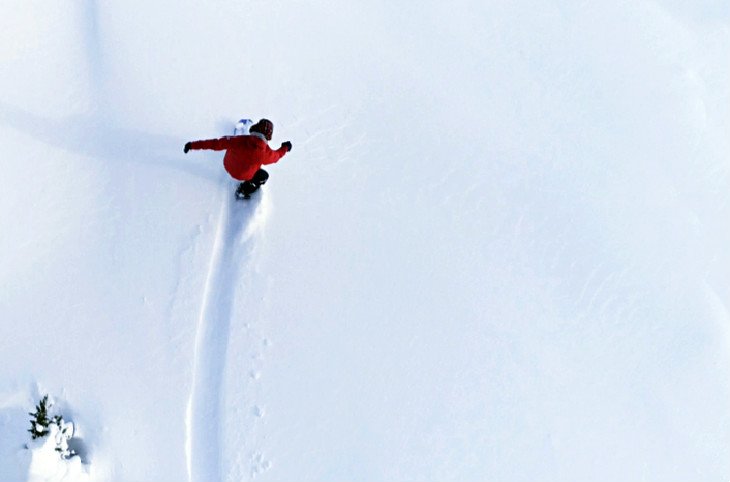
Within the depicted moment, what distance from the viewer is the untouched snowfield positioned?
15.0 feet

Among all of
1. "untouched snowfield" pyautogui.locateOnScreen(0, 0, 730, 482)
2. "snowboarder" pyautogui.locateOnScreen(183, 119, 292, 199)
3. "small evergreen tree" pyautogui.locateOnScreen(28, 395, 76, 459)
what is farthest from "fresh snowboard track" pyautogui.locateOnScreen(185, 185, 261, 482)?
"small evergreen tree" pyautogui.locateOnScreen(28, 395, 76, 459)

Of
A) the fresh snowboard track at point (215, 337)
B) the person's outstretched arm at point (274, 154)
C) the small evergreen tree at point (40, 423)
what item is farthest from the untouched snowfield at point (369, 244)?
the person's outstretched arm at point (274, 154)

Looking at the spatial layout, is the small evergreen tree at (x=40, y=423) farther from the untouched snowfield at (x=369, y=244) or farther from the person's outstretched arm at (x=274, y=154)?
the person's outstretched arm at (x=274, y=154)

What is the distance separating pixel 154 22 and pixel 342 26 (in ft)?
6.12

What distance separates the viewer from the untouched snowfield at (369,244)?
457 centimetres

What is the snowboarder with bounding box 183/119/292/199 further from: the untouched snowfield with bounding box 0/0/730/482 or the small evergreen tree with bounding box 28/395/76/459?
the small evergreen tree with bounding box 28/395/76/459

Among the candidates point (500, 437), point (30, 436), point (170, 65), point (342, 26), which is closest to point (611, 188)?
A: point (500, 437)

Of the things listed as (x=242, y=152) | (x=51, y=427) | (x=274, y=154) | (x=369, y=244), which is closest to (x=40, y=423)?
(x=51, y=427)

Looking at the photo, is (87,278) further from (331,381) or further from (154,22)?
(154,22)

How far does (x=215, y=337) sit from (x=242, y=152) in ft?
5.21

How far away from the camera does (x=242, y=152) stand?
14.8 feet

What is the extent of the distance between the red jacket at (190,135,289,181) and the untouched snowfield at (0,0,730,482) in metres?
0.61

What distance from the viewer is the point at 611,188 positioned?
17.9 feet

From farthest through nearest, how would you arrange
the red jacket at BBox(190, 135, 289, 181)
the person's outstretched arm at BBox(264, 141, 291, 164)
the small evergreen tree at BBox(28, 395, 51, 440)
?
1. the person's outstretched arm at BBox(264, 141, 291, 164)
2. the red jacket at BBox(190, 135, 289, 181)
3. the small evergreen tree at BBox(28, 395, 51, 440)
